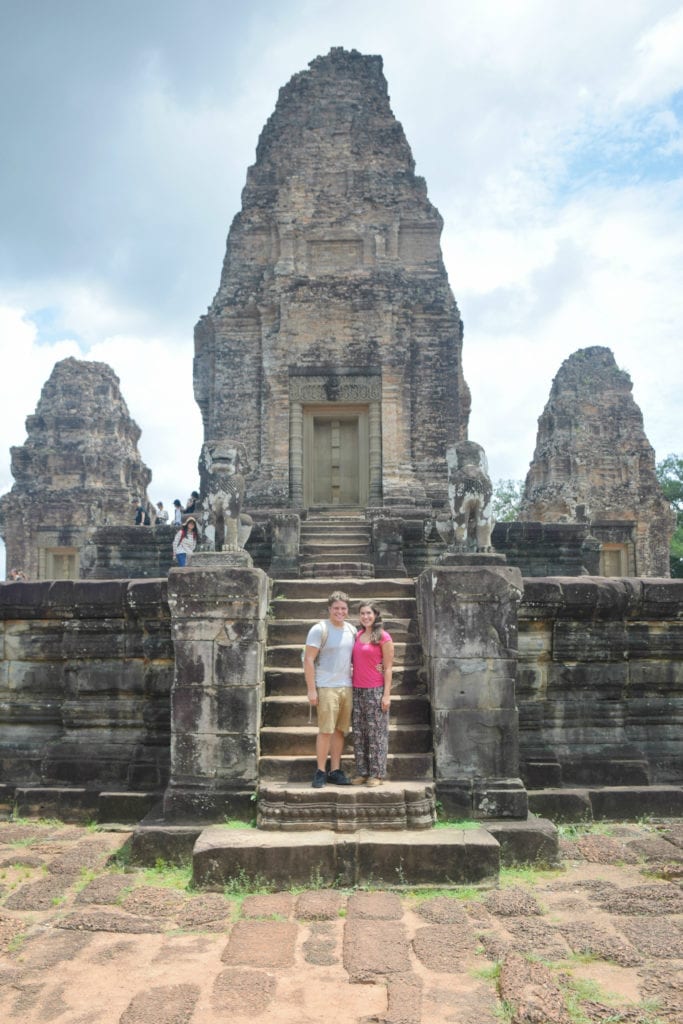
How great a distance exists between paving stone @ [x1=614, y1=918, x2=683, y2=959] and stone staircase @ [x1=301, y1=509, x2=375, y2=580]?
760 cm

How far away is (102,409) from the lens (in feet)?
88.2

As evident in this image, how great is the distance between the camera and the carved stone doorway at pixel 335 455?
16.2 meters

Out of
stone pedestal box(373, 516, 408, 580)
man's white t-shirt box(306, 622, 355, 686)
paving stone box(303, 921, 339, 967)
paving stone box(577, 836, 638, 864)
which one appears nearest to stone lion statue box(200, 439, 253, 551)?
man's white t-shirt box(306, 622, 355, 686)

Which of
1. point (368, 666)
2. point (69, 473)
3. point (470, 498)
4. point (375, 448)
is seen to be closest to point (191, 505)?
point (375, 448)

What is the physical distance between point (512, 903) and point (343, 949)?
113cm

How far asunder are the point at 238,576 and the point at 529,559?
7.93 metres

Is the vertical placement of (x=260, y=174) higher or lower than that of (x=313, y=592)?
higher

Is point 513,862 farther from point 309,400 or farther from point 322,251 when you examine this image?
point 322,251

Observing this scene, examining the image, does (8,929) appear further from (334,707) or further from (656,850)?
(656,850)

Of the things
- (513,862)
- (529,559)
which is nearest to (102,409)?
(529,559)

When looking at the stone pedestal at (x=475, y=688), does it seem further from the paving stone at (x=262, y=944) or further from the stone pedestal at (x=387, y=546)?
the stone pedestal at (x=387, y=546)

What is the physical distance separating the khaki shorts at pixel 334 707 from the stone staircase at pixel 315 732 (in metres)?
0.39

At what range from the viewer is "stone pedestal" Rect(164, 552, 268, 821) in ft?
18.3

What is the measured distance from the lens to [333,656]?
220 inches
